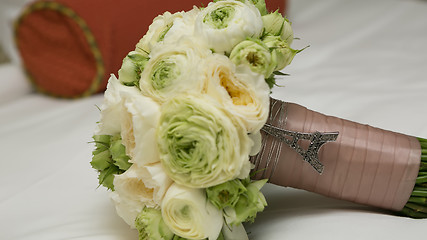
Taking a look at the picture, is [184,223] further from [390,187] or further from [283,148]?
[390,187]

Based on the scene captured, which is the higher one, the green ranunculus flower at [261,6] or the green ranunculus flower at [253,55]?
the green ranunculus flower at [261,6]

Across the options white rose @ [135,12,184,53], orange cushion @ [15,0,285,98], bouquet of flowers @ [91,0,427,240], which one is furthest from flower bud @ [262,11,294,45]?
orange cushion @ [15,0,285,98]

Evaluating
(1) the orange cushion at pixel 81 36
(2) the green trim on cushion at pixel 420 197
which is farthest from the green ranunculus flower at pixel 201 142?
(1) the orange cushion at pixel 81 36

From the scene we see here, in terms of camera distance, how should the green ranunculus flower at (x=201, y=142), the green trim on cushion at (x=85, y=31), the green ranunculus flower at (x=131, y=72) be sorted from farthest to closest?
the green trim on cushion at (x=85, y=31) < the green ranunculus flower at (x=131, y=72) < the green ranunculus flower at (x=201, y=142)

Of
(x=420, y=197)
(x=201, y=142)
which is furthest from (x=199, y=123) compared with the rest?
(x=420, y=197)

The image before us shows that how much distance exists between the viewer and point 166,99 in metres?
0.63

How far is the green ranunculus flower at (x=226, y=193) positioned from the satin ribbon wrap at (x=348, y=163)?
0.27 ft

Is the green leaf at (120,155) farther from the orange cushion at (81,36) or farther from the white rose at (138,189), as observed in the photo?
the orange cushion at (81,36)

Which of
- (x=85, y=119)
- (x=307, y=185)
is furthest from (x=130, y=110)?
(x=85, y=119)

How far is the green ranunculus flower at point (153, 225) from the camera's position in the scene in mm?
649

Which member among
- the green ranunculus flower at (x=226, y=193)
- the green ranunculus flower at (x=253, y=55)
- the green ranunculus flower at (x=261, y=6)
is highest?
the green ranunculus flower at (x=261, y=6)

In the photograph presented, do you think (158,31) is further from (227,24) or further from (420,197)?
(420,197)

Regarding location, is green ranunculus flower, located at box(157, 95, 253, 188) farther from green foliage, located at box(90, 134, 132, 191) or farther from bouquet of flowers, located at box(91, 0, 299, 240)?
green foliage, located at box(90, 134, 132, 191)

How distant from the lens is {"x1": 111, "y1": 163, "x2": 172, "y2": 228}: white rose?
63 cm
